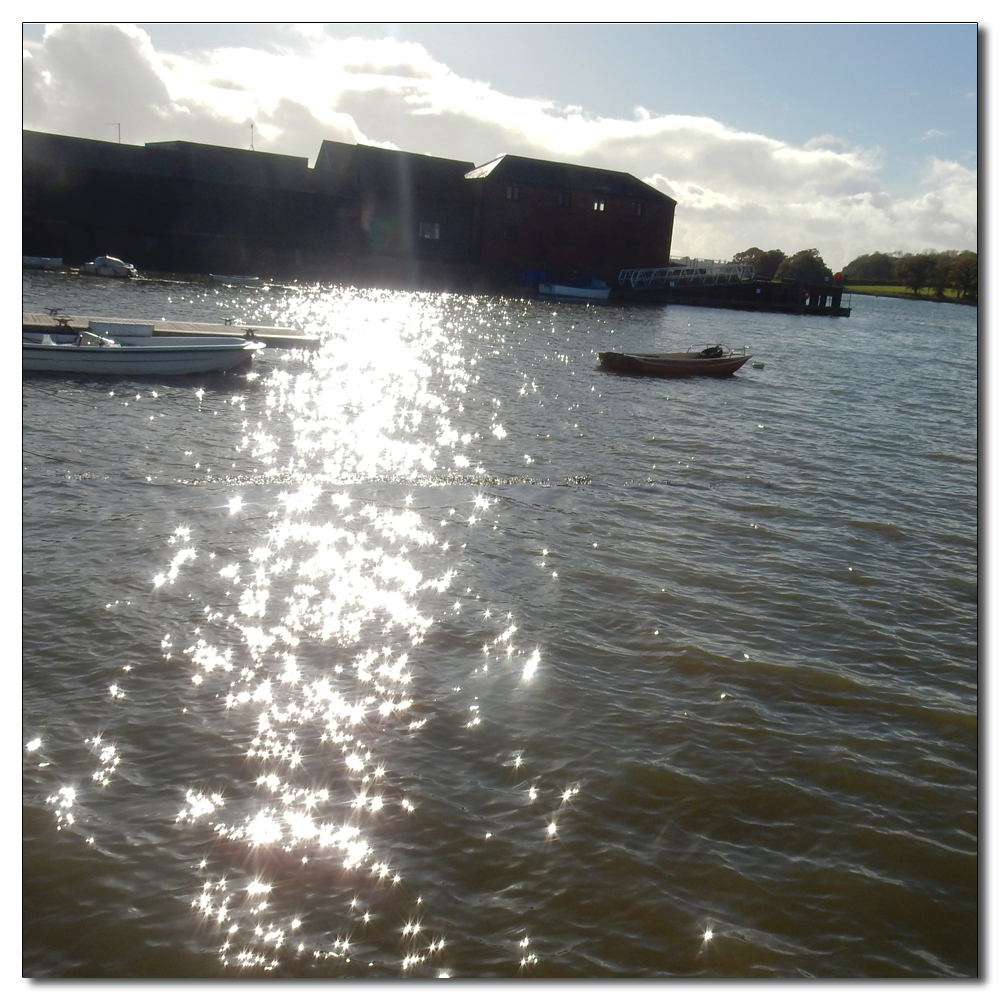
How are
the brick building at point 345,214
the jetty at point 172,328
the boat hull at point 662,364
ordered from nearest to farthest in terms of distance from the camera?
the jetty at point 172,328 < the boat hull at point 662,364 < the brick building at point 345,214

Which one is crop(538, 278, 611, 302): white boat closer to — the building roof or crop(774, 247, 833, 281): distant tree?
the building roof

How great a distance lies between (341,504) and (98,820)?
24.8 ft

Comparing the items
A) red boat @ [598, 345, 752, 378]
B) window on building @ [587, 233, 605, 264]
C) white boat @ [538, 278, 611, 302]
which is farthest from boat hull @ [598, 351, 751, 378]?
window on building @ [587, 233, 605, 264]

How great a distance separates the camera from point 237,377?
24.1 m

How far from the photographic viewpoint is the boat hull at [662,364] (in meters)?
30.4

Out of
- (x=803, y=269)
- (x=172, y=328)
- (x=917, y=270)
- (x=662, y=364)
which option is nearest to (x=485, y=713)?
(x=172, y=328)

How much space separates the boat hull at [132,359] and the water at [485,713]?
16.1 ft

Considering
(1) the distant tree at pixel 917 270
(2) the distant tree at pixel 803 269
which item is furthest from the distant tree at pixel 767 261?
(1) the distant tree at pixel 917 270

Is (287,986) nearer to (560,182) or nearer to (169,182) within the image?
(169,182)

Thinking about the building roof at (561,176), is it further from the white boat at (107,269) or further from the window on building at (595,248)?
the white boat at (107,269)

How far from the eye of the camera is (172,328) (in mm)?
27922

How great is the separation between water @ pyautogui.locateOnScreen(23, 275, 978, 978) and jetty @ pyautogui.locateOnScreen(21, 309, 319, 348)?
30.2ft

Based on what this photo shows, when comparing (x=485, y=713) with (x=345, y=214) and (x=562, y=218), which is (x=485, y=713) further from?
(x=562, y=218)

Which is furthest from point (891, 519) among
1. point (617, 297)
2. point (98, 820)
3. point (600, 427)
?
point (617, 297)
